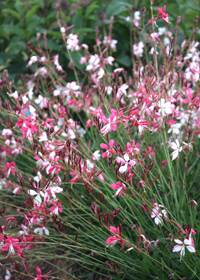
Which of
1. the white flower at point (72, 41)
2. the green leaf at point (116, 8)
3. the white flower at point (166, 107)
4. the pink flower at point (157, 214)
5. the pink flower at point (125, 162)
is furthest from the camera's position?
the green leaf at point (116, 8)

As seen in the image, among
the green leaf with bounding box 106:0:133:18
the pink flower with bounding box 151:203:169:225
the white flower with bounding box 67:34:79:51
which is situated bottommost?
the pink flower with bounding box 151:203:169:225

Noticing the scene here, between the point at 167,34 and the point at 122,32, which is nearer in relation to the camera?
the point at 167,34

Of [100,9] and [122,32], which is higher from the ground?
[100,9]

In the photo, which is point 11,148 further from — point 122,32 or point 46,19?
point 122,32

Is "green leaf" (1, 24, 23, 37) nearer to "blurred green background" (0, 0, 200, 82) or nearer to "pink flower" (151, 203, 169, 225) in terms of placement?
"blurred green background" (0, 0, 200, 82)

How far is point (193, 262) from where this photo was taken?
146 cm

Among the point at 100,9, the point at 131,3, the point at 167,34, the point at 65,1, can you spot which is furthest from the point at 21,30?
the point at 167,34

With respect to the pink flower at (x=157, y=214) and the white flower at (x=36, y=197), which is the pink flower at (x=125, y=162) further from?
the white flower at (x=36, y=197)

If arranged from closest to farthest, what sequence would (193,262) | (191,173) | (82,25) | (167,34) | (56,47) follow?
(193,262), (191,173), (167,34), (56,47), (82,25)

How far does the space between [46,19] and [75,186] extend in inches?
75.3

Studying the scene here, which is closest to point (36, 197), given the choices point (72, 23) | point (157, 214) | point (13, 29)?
point (157, 214)

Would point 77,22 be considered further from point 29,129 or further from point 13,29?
point 29,129

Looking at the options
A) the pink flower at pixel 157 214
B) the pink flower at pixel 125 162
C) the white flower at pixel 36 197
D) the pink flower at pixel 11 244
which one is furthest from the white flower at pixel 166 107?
the pink flower at pixel 11 244

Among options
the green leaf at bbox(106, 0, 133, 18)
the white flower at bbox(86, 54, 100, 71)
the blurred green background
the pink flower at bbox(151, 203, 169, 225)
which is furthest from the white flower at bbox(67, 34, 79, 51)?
the pink flower at bbox(151, 203, 169, 225)
